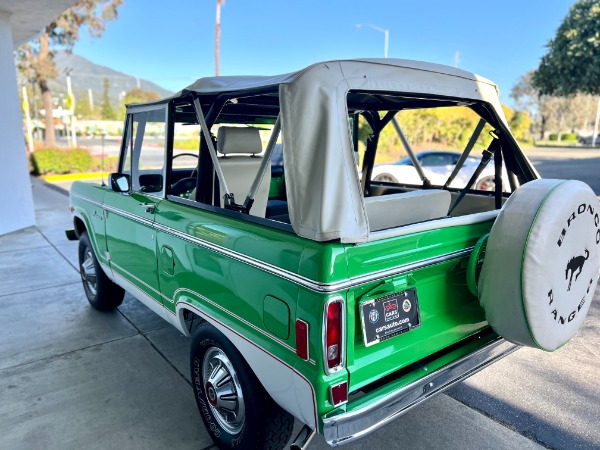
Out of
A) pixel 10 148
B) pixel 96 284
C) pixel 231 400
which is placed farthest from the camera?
pixel 10 148

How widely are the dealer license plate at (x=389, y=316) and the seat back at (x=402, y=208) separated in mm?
477

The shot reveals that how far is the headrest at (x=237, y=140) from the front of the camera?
3.01 m

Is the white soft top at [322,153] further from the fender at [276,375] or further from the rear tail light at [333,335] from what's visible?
the fender at [276,375]

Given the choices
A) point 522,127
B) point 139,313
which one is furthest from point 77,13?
point 522,127

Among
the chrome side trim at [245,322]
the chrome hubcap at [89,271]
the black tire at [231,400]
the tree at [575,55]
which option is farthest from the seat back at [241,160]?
the tree at [575,55]

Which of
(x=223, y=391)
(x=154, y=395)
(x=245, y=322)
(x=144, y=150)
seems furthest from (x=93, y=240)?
(x=245, y=322)

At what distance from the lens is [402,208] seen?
2486 mm

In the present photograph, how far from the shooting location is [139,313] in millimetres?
4574

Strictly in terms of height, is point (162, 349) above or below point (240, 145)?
below

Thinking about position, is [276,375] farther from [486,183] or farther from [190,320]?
[486,183]

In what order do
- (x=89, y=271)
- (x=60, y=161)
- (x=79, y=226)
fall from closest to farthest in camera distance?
(x=89, y=271) → (x=79, y=226) → (x=60, y=161)

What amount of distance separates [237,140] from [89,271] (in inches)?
97.2

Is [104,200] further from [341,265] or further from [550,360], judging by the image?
[550,360]

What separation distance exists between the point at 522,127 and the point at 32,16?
40441 mm
